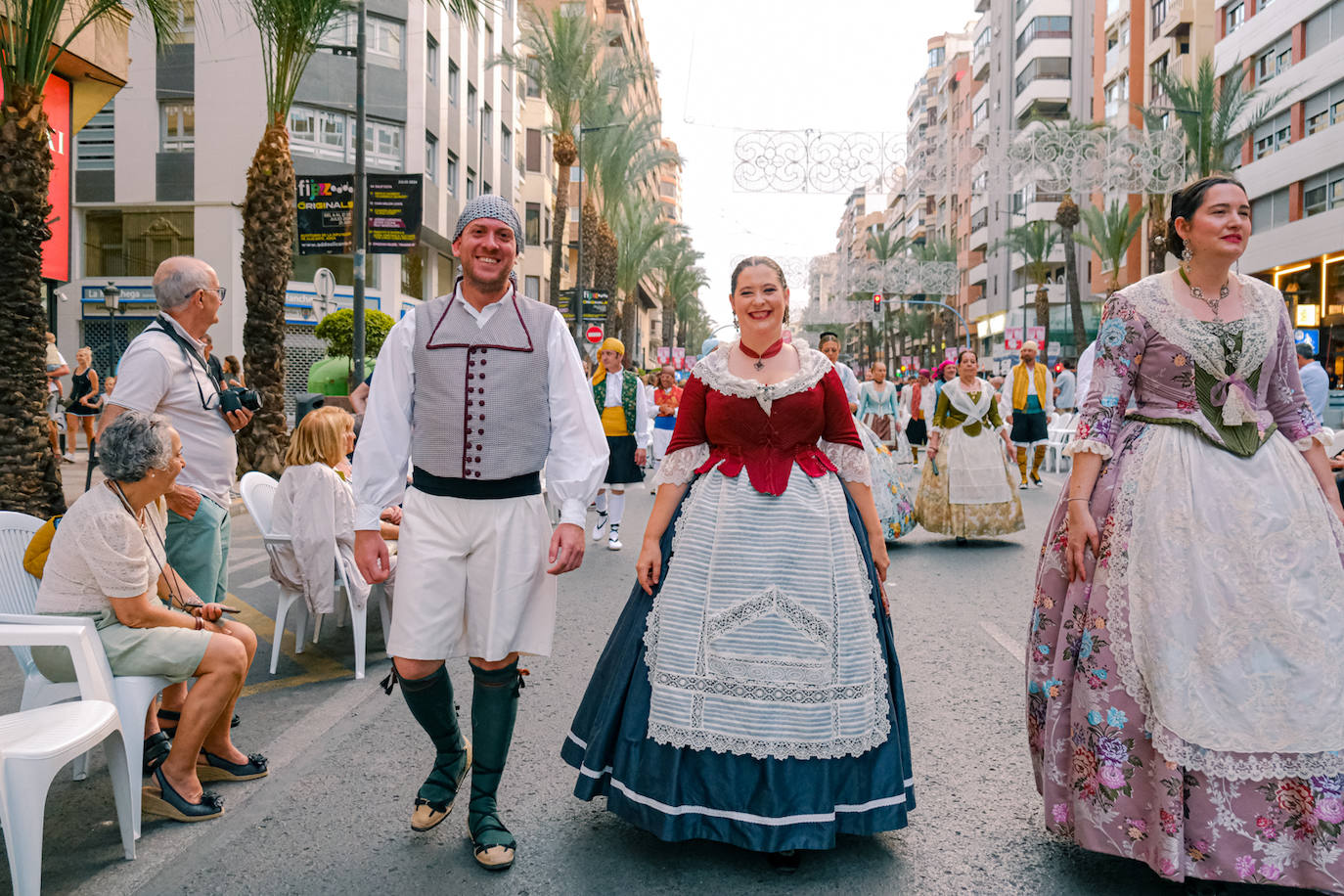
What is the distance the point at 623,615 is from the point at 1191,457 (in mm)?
1849

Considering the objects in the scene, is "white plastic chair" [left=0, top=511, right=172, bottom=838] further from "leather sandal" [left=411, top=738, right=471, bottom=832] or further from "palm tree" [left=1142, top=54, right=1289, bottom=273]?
"palm tree" [left=1142, top=54, right=1289, bottom=273]

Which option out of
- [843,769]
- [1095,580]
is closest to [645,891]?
[843,769]

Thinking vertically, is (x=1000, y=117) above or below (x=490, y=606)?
above

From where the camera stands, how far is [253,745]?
15.5ft

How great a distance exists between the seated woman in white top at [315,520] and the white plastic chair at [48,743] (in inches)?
88.2

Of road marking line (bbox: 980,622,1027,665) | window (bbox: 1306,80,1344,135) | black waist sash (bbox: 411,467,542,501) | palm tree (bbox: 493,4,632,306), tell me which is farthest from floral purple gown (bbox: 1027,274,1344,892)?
window (bbox: 1306,80,1344,135)

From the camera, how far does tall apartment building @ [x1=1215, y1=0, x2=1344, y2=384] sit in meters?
31.2

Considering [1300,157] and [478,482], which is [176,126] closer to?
[478,482]

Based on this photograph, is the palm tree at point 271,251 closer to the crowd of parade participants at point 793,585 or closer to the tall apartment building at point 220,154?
the tall apartment building at point 220,154

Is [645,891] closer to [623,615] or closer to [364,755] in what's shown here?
[623,615]

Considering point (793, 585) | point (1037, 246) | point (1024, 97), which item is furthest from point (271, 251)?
point (1024, 97)

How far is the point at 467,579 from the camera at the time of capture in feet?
11.8

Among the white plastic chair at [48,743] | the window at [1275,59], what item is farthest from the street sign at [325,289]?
the window at [1275,59]

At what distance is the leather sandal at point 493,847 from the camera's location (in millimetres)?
3410
